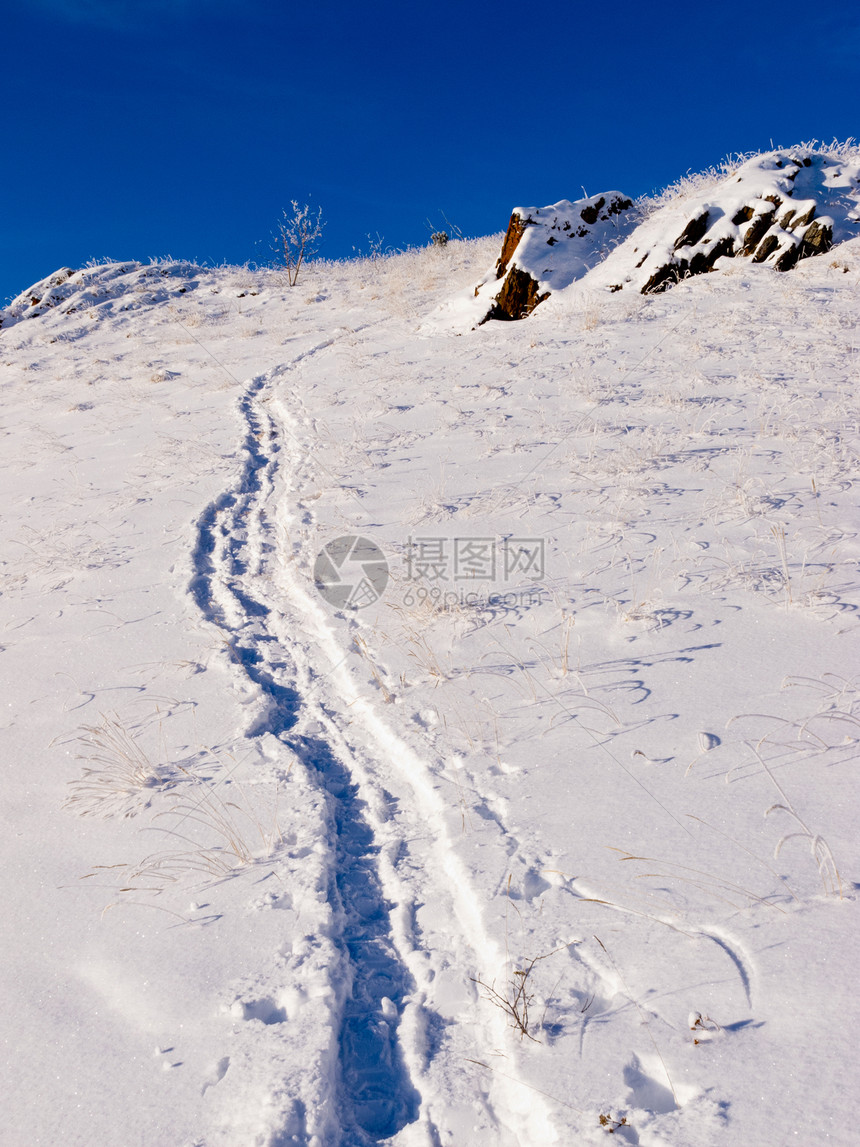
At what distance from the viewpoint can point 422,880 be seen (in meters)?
2.14

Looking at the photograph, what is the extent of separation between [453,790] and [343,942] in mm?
716

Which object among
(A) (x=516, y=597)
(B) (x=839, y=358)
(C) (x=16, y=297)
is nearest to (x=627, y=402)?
(B) (x=839, y=358)

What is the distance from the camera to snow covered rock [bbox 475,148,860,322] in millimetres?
9625

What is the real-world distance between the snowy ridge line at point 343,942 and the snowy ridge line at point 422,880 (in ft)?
0.21

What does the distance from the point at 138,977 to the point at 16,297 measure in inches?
991

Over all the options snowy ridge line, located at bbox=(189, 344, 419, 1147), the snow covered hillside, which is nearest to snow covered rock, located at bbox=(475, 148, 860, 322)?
the snow covered hillside

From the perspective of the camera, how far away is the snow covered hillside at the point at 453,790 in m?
1.52

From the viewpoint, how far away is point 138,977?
185 centimetres

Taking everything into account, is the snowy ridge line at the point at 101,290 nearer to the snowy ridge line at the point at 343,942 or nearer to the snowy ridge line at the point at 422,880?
the snowy ridge line at the point at 343,942

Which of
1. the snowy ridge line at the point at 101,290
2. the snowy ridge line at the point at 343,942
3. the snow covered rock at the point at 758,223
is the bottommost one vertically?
the snowy ridge line at the point at 343,942

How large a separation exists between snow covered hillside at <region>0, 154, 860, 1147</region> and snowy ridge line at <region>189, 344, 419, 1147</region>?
1 cm

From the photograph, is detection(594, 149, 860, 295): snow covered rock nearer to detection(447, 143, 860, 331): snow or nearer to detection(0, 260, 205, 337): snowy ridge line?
detection(447, 143, 860, 331): snow

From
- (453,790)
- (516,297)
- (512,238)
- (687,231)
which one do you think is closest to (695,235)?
(687,231)

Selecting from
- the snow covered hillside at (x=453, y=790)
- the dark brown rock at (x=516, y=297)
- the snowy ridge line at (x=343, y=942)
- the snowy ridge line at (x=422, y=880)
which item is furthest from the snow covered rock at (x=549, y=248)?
the snowy ridge line at (x=422, y=880)
